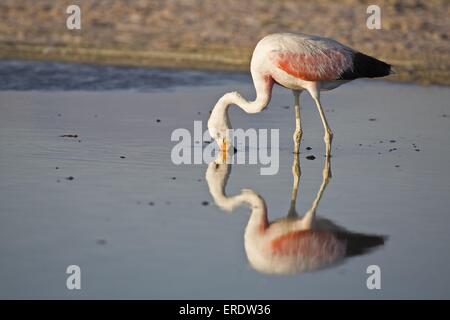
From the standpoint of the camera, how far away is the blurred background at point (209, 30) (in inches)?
748

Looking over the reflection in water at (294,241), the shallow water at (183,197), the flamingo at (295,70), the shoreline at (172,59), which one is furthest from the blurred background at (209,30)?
the reflection in water at (294,241)

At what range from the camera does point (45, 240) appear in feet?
25.1

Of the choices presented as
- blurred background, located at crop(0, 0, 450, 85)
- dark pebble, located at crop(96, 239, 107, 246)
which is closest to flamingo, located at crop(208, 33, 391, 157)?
dark pebble, located at crop(96, 239, 107, 246)

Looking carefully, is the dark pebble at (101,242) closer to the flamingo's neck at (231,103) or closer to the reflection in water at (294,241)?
the reflection in water at (294,241)

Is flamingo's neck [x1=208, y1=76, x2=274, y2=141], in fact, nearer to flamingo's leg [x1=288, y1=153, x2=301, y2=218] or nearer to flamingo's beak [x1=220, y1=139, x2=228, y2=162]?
flamingo's beak [x1=220, y1=139, x2=228, y2=162]

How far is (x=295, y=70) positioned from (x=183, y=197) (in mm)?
2829

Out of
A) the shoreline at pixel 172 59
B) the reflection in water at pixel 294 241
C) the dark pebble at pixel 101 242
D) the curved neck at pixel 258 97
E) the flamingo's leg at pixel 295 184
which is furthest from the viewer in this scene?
the shoreline at pixel 172 59

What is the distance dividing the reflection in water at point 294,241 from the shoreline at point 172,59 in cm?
895

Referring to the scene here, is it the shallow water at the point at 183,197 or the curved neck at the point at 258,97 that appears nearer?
the shallow water at the point at 183,197

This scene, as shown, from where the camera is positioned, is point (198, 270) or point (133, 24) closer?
point (198, 270)

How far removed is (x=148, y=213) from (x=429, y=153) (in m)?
4.32

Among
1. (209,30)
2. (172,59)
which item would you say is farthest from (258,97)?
(209,30)

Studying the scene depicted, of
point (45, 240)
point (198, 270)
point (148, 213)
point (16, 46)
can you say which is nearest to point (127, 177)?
point (148, 213)

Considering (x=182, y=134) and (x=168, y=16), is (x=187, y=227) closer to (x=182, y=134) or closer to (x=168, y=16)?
(x=182, y=134)
